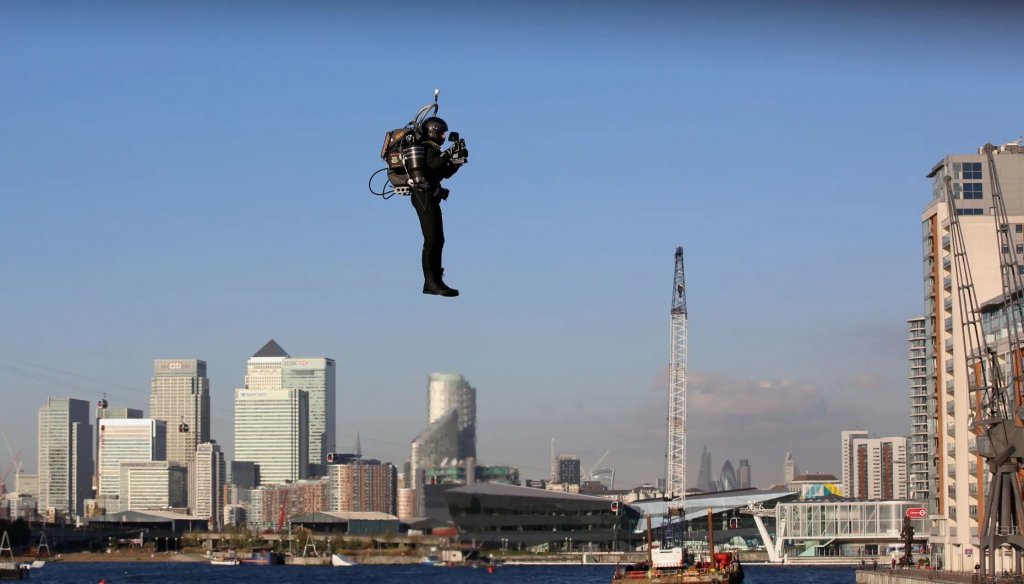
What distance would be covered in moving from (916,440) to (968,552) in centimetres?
7307

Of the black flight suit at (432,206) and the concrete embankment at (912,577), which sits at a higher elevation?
the black flight suit at (432,206)

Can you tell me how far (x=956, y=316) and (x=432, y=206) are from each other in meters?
123

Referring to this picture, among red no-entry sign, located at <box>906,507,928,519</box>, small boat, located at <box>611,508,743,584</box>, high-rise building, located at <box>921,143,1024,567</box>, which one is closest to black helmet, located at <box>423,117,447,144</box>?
small boat, located at <box>611,508,743,584</box>

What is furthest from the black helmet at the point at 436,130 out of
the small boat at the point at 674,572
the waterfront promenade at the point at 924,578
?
the small boat at the point at 674,572

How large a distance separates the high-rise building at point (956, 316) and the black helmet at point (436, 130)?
373 ft

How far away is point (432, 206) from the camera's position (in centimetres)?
1295

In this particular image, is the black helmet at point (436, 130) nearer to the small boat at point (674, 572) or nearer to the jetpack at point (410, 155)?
the jetpack at point (410, 155)

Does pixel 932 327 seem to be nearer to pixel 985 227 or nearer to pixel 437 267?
pixel 985 227

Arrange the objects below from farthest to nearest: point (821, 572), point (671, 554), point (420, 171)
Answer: point (821, 572)
point (671, 554)
point (420, 171)

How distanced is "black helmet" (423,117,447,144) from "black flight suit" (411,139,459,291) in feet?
0.13

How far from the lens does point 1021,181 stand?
13812 cm

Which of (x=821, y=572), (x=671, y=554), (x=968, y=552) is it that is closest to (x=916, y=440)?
(x=821, y=572)

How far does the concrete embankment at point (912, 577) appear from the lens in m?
94.2

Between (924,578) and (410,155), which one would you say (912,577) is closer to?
(924,578)
